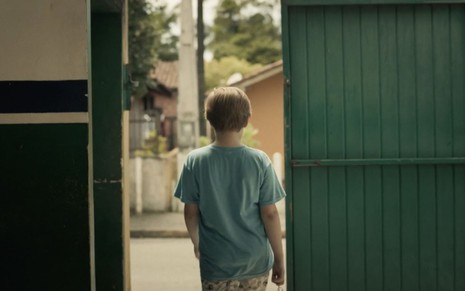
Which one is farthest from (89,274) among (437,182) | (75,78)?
(437,182)

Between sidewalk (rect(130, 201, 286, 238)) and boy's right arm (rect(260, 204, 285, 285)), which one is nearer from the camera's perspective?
boy's right arm (rect(260, 204, 285, 285))

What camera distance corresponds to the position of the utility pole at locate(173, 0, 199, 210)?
54.3 ft

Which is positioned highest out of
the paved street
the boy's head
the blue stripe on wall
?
the blue stripe on wall

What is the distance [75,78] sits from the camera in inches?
187

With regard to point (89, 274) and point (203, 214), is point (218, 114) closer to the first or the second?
point (203, 214)

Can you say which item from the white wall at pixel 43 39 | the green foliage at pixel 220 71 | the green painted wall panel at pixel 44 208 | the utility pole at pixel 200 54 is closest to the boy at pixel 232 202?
the green painted wall panel at pixel 44 208

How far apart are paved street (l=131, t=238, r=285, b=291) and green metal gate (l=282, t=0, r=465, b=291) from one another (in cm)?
214

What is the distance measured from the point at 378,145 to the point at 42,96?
2.75 metres

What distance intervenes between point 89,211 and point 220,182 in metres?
1.34

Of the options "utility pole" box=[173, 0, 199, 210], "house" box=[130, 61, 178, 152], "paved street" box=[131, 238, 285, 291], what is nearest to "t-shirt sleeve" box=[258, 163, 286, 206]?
"paved street" box=[131, 238, 285, 291]

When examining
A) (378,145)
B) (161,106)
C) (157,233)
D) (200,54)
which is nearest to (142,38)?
(200,54)

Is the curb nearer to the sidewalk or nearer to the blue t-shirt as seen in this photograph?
the sidewalk

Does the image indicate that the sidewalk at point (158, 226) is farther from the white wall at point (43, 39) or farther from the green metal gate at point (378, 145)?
the white wall at point (43, 39)

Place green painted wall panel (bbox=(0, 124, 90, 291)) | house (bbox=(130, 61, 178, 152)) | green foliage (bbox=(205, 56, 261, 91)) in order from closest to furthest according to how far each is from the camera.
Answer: green painted wall panel (bbox=(0, 124, 90, 291)), house (bbox=(130, 61, 178, 152)), green foliage (bbox=(205, 56, 261, 91))
